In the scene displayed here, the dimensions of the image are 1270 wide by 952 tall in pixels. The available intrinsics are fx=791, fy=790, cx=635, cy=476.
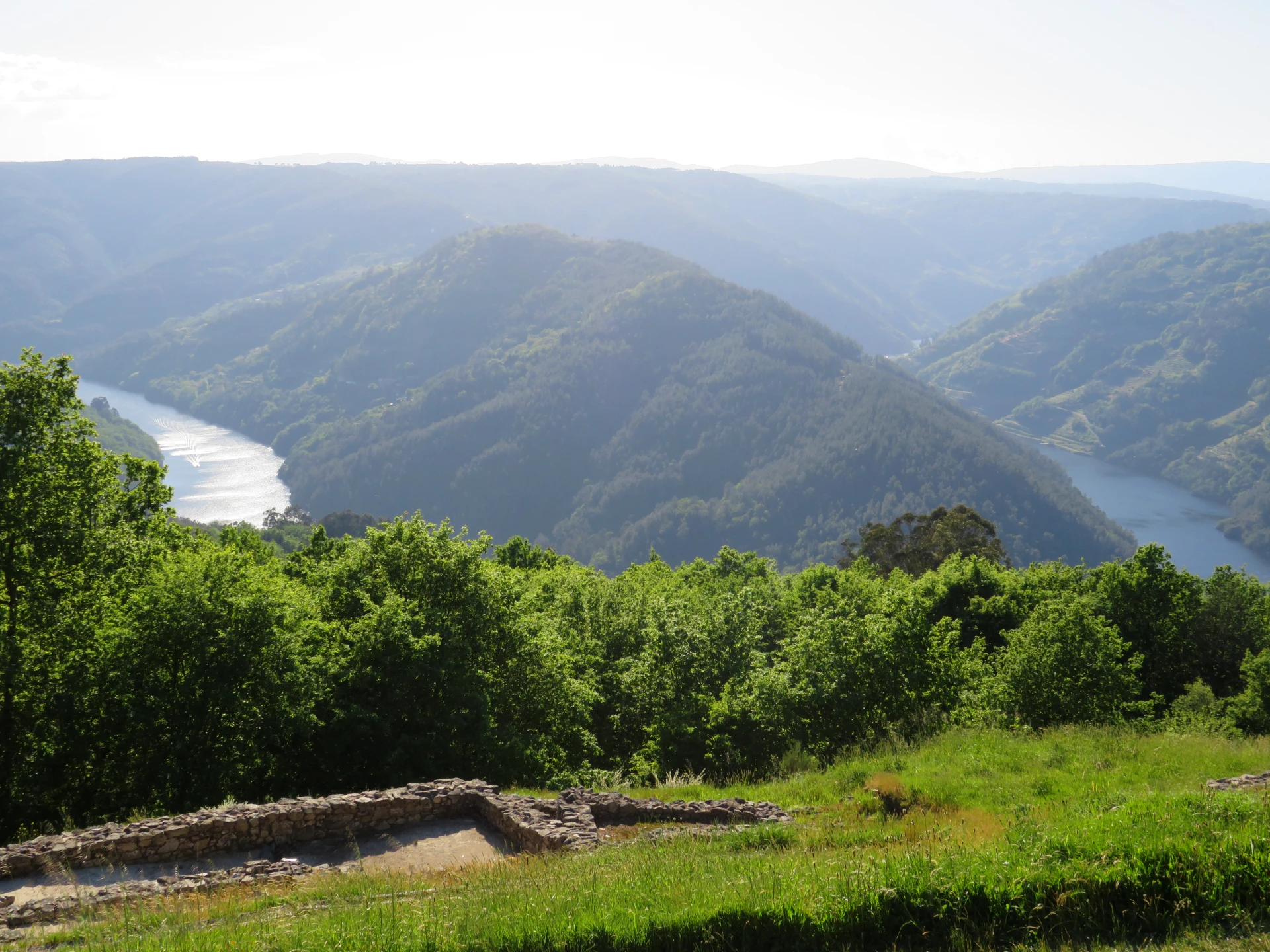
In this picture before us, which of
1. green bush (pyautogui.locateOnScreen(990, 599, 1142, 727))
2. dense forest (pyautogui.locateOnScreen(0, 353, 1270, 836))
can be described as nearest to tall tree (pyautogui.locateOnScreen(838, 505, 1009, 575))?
dense forest (pyautogui.locateOnScreen(0, 353, 1270, 836))

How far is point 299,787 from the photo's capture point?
21828 millimetres

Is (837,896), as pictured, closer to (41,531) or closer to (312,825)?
(312,825)

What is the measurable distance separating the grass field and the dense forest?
834cm

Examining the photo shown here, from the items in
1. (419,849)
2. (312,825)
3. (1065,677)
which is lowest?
(419,849)

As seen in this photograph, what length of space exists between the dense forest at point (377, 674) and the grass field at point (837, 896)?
8343 millimetres

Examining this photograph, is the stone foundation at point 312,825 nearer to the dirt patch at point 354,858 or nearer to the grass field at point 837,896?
the dirt patch at point 354,858

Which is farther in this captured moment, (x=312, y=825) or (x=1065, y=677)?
(x=1065, y=677)

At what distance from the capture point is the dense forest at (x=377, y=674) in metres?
20.1

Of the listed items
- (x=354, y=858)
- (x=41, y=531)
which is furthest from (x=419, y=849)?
(x=41, y=531)

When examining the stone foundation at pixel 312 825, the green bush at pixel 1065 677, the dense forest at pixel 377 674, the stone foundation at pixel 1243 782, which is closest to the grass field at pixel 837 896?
the stone foundation at pixel 312 825

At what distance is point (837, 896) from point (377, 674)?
52.2ft

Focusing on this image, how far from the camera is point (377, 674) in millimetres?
22234

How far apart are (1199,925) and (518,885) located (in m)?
8.62

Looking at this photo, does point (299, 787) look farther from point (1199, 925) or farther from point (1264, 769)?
point (1264, 769)
